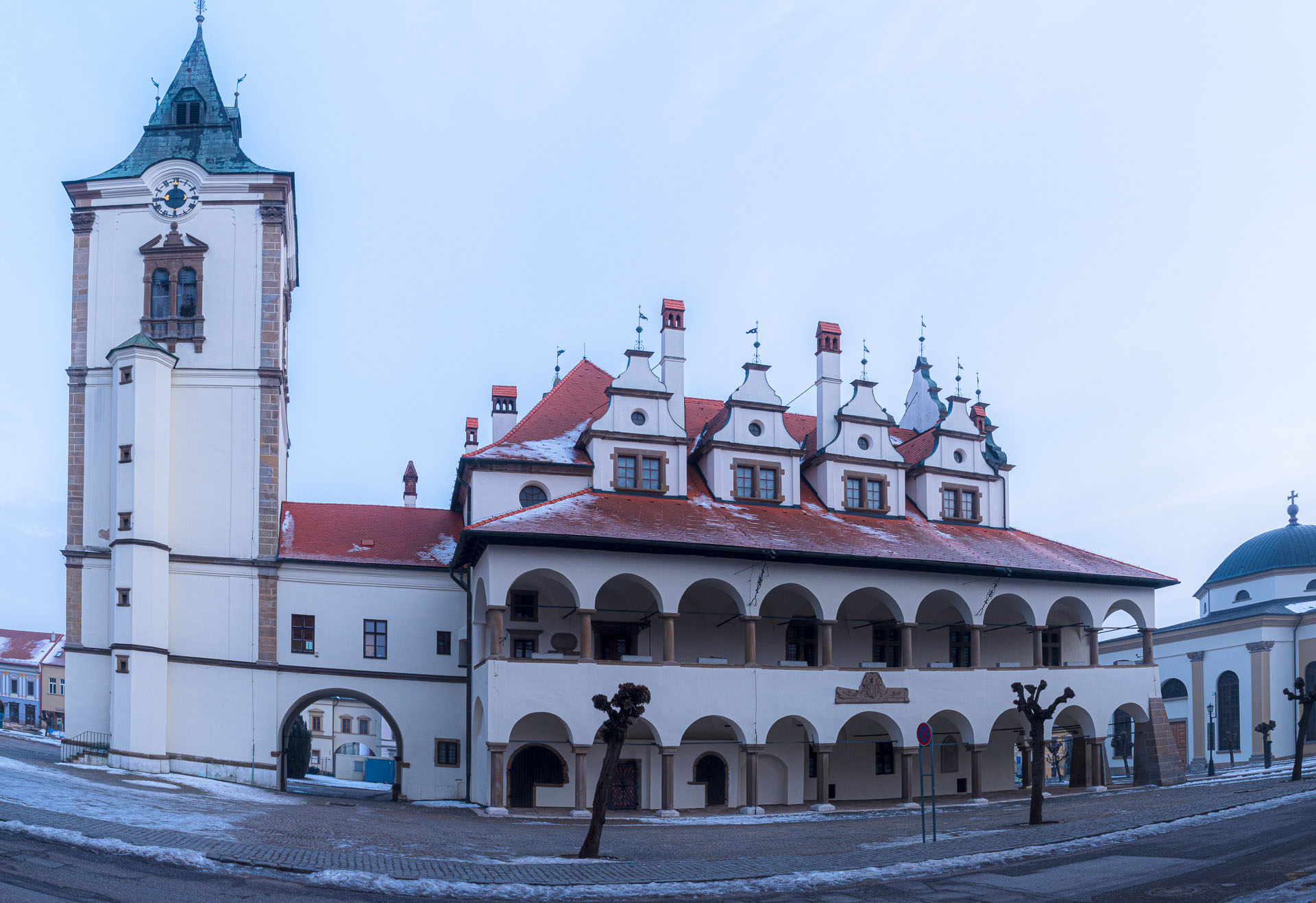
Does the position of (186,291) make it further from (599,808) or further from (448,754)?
(599,808)

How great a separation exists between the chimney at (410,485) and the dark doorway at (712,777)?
814 inches

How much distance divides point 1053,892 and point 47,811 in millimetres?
17490

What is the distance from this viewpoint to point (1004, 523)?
44.0 metres

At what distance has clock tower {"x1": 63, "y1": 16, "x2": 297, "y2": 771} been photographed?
3703 cm

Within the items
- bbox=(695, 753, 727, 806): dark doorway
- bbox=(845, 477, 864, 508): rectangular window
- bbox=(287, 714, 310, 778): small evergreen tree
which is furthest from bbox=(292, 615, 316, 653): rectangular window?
bbox=(845, 477, 864, 508): rectangular window

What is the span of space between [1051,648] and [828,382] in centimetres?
1241

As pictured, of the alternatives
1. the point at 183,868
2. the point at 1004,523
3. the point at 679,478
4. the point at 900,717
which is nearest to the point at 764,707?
the point at 900,717

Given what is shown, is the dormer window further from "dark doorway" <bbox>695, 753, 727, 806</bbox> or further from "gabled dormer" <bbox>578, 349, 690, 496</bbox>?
"dark doorway" <bbox>695, 753, 727, 806</bbox>

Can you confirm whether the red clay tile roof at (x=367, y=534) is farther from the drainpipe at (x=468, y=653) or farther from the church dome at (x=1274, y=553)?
the church dome at (x=1274, y=553)

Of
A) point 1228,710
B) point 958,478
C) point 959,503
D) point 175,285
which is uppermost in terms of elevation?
point 175,285

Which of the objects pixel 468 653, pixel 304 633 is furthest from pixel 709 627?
pixel 304 633

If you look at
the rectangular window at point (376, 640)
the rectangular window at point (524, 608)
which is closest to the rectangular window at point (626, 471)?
the rectangular window at point (524, 608)

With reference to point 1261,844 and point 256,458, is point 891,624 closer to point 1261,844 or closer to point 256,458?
point 1261,844

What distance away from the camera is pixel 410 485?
5297cm
